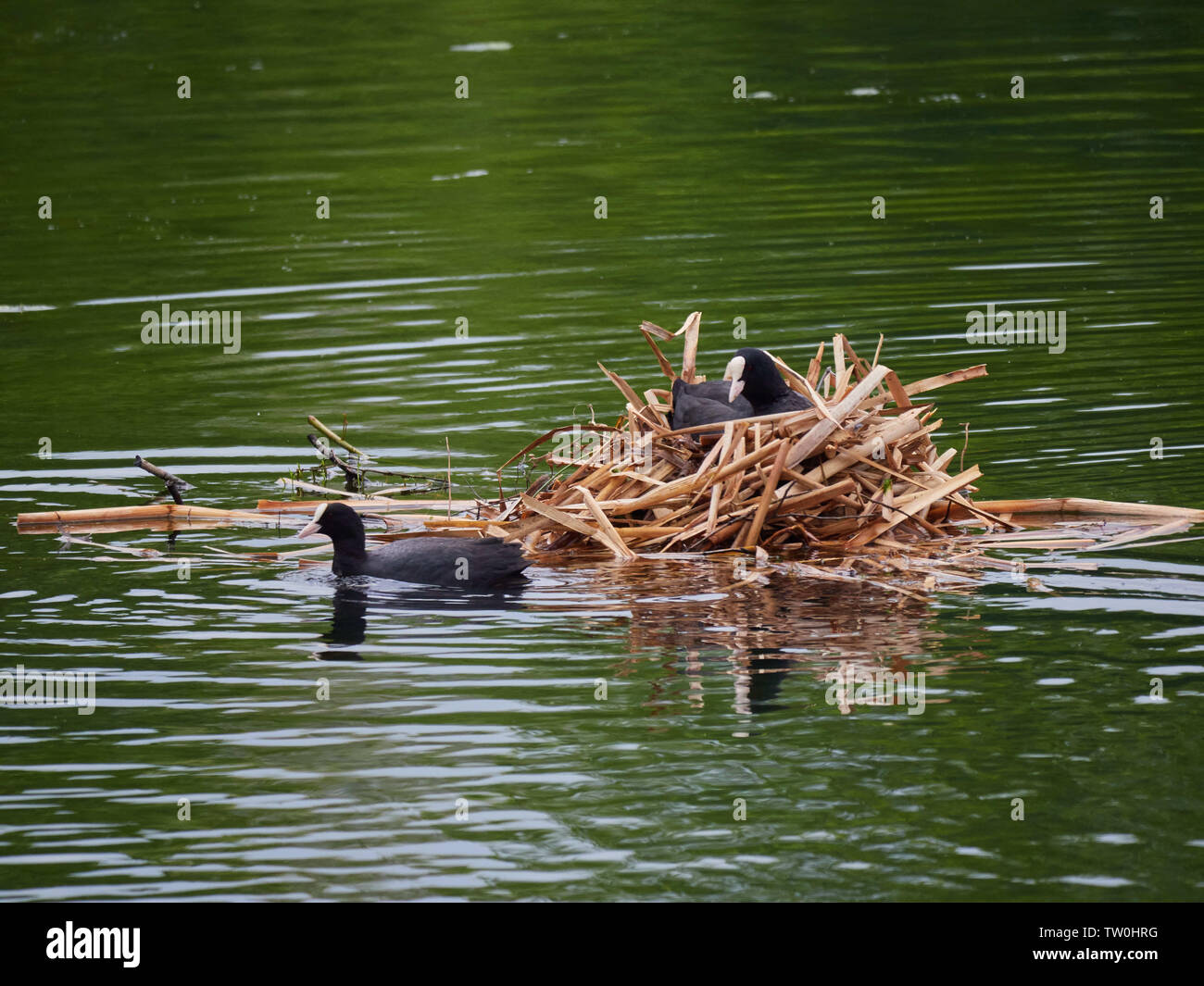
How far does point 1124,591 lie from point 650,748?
11.1 feet

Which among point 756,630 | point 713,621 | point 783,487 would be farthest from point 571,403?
point 756,630

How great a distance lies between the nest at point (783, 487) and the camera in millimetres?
12250

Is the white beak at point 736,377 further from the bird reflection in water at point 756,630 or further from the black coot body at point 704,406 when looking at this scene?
the bird reflection in water at point 756,630

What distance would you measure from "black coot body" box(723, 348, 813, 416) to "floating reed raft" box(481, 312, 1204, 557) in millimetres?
134

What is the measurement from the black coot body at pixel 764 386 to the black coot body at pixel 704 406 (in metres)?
0.09

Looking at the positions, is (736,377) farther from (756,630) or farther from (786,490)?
(756,630)

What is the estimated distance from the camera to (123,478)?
1555cm

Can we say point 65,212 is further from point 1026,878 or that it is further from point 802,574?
point 1026,878

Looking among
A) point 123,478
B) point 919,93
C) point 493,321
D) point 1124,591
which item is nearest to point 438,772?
point 1124,591

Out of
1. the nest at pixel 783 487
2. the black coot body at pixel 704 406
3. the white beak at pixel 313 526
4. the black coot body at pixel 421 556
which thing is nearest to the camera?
the black coot body at pixel 421 556

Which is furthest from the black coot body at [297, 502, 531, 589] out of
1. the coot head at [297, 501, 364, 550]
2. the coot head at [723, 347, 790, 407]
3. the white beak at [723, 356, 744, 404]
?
the coot head at [723, 347, 790, 407]

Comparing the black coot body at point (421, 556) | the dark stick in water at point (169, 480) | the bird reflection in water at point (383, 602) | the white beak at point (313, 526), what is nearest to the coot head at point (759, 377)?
the black coot body at point (421, 556)

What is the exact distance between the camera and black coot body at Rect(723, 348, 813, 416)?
42.8 ft

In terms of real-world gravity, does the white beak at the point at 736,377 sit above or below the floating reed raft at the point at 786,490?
above
